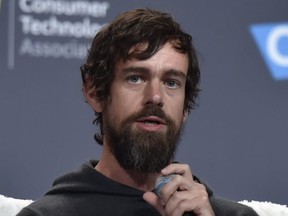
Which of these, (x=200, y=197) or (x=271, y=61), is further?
(x=271, y=61)

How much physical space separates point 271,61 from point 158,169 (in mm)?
870

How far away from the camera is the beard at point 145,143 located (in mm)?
1704

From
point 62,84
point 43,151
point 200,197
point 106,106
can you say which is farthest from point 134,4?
point 200,197

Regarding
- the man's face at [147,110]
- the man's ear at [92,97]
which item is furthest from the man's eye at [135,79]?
the man's ear at [92,97]

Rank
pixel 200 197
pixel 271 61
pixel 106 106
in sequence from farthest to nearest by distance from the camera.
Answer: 1. pixel 271 61
2. pixel 106 106
3. pixel 200 197

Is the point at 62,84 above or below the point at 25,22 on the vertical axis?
below

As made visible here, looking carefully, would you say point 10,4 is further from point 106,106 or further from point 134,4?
point 106,106

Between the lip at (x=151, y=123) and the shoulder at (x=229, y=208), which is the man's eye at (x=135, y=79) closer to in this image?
the lip at (x=151, y=123)

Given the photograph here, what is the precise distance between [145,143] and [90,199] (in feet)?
0.66

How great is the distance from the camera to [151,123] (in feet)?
5.59

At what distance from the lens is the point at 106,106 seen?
5.98 ft

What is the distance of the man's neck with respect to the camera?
71.1 inches

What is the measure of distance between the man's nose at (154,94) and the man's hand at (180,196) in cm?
18

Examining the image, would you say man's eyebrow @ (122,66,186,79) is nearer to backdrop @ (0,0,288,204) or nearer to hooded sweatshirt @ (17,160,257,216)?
hooded sweatshirt @ (17,160,257,216)
